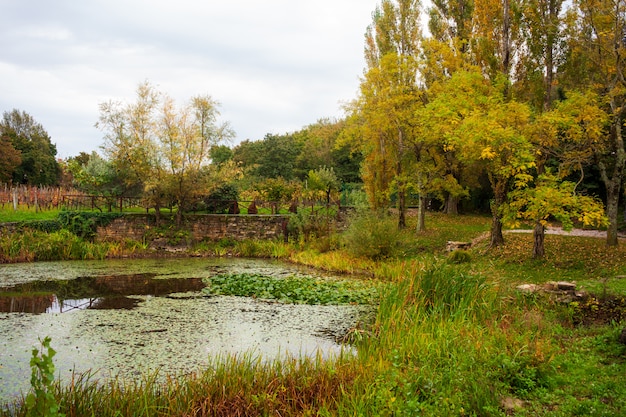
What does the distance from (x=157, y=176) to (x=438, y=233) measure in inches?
466

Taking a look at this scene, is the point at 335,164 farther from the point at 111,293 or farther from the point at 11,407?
the point at 11,407

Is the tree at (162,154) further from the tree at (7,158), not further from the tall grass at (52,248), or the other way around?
the tree at (7,158)

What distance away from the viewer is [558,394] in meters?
4.66

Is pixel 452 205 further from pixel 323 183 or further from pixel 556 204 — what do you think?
pixel 556 204

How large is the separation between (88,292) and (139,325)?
3873 mm

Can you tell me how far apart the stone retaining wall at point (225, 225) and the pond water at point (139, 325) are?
702 cm

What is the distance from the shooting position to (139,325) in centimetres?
807

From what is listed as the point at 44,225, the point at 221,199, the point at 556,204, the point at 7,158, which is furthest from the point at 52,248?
the point at 7,158

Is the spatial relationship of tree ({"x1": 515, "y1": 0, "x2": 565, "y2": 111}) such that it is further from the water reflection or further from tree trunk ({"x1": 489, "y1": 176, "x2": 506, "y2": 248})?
the water reflection

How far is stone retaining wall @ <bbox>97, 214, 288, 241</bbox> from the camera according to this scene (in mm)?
20500

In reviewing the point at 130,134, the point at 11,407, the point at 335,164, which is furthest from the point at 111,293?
the point at 335,164

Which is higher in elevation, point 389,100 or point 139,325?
point 389,100

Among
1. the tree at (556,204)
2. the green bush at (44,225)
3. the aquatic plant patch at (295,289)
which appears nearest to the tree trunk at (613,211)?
the tree at (556,204)

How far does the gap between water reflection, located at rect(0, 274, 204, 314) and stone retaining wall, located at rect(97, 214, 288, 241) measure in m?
7.34
